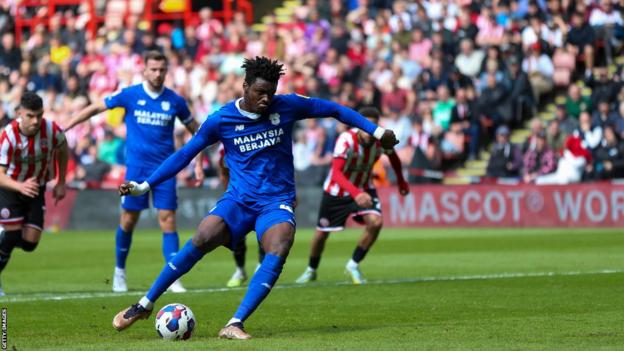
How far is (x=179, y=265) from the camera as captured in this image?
33.5ft

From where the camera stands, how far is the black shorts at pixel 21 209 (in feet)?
44.8

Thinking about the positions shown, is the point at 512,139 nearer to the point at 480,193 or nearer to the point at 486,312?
the point at 480,193

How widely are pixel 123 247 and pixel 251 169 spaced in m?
4.77

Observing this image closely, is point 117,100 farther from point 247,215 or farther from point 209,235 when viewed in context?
point 209,235

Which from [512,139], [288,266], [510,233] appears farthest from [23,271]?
[512,139]

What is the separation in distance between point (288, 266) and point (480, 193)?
29.8 ft

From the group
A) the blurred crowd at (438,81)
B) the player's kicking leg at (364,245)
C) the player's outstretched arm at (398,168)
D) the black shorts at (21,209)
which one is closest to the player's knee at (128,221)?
the black shorts at (21,209)

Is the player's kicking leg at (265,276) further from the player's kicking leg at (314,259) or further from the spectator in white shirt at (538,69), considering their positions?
the spectator in white shirt at (538,69)

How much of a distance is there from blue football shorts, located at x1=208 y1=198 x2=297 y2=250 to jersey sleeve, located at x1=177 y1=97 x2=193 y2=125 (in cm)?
447

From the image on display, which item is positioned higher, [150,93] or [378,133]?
[378,133]

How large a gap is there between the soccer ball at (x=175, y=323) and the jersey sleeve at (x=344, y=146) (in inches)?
229

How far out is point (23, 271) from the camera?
1767cm

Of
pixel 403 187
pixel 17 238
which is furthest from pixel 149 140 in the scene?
pixel 403 187

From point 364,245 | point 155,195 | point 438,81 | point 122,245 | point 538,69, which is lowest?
point 364,245
